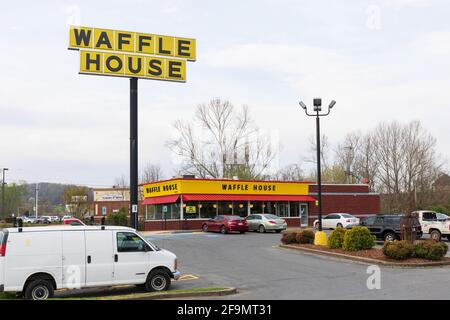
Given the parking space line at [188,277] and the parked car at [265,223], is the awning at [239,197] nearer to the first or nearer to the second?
the parked car at [265,223]

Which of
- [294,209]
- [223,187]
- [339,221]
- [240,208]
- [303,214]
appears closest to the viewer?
[339,221]

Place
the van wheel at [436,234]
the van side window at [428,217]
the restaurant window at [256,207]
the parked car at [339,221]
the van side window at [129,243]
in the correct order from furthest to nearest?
the restaurant window at [256,207] < the parked car at [339,221] < the van side window at [428,217] < the van wheel at [436,234] < the van side window at [129,243]

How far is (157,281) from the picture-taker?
13.8m

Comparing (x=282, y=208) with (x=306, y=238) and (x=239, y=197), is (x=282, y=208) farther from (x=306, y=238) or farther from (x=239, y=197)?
(x=306, y=238)

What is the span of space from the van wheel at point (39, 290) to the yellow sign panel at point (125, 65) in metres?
15.9

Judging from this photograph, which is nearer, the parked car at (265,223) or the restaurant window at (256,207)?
the parked car at (265,223)

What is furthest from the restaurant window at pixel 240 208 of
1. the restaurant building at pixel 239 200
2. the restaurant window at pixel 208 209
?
the restaurant window at pixel 208 209

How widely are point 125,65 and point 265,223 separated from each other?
690 inches

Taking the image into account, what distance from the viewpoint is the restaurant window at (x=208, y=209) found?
4447 centimetres

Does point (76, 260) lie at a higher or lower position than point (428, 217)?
lower

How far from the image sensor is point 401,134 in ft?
205

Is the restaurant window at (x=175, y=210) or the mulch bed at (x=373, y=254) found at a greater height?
the restaurant window at (x=175, y=210)

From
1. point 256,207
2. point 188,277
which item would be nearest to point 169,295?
point 188,277
